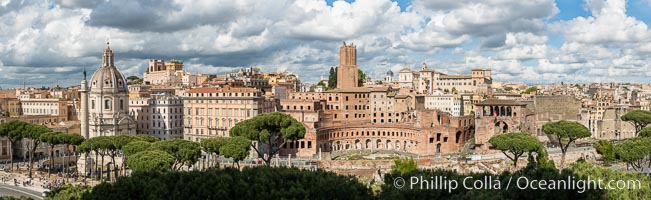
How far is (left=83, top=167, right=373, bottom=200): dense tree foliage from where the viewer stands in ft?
68.5

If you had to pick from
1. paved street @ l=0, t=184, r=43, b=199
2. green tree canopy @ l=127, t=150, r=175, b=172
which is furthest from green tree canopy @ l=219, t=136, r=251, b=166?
paved street @ l=0, t=184, r=43, b=199

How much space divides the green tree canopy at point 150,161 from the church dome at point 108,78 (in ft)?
120

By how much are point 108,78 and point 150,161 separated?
127ft

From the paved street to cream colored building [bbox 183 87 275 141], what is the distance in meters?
29.9

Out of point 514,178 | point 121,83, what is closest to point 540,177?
point 514,178

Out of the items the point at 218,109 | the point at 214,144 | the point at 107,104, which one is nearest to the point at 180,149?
the point at 214,144

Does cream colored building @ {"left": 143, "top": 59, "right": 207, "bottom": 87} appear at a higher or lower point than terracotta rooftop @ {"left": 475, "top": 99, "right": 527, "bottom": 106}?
higher

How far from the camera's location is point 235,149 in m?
48.2

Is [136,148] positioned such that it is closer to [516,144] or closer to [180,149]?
[180,149]

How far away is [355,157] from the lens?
69188 mm

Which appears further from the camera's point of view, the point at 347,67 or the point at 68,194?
the point at 347,67

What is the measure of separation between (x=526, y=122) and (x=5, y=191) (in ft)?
200

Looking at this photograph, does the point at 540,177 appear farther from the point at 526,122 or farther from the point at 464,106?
the point at 464,106

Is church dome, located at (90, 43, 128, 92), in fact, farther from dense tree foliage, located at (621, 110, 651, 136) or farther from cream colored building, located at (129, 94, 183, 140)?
dense tree foliage, located at (621, 110, 651, 136)
